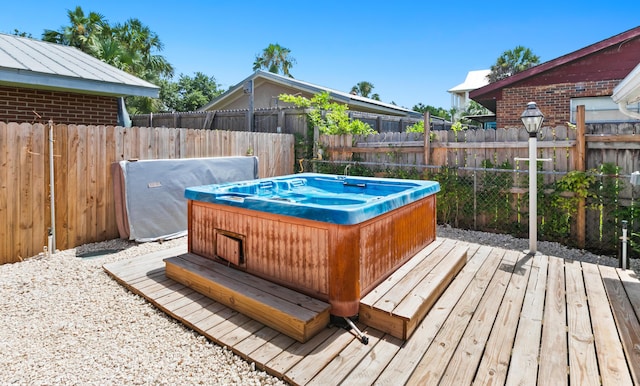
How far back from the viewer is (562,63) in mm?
7215

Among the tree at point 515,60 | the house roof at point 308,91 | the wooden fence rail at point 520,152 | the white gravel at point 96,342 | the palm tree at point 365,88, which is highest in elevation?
the palm tree at point 365,88

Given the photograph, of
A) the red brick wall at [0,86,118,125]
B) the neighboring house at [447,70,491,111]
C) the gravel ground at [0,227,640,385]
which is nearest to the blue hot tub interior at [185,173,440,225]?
the gravel ground at [0,227,640,385]

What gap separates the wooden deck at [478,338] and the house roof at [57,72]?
3.42 metres

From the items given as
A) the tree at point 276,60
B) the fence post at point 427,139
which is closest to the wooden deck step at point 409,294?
the fence post at point 427,139

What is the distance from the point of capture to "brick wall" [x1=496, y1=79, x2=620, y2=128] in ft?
23.2

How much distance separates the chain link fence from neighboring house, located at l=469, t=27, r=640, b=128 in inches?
122

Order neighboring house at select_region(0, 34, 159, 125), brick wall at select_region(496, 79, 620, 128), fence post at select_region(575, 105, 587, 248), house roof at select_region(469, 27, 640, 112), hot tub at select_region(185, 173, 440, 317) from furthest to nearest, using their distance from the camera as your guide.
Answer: brick wall at select_region(496, 79, 620, 128), house roof at select_region(469, 27, 640, 112), neighboring house at select_region(0, 34, 159, 125), fence post at select_region(575, 105, 587, 248), hot tub at select_region(185, 173, 440, 317)

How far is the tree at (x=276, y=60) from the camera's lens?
2617 centimetres

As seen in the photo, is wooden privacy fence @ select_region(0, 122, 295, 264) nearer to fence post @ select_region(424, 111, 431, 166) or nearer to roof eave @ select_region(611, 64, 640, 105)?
fence post @ select_region(424, 111, 431, 166)

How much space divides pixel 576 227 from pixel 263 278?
13.9ft

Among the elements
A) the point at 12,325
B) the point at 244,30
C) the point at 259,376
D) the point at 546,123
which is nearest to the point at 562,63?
the point at 546,123

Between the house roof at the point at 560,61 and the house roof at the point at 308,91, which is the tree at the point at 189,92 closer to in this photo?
the house roof at the point at 308,91

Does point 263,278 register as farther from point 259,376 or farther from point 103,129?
point 103,129

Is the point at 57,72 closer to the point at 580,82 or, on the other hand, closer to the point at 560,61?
the point at 560,61
